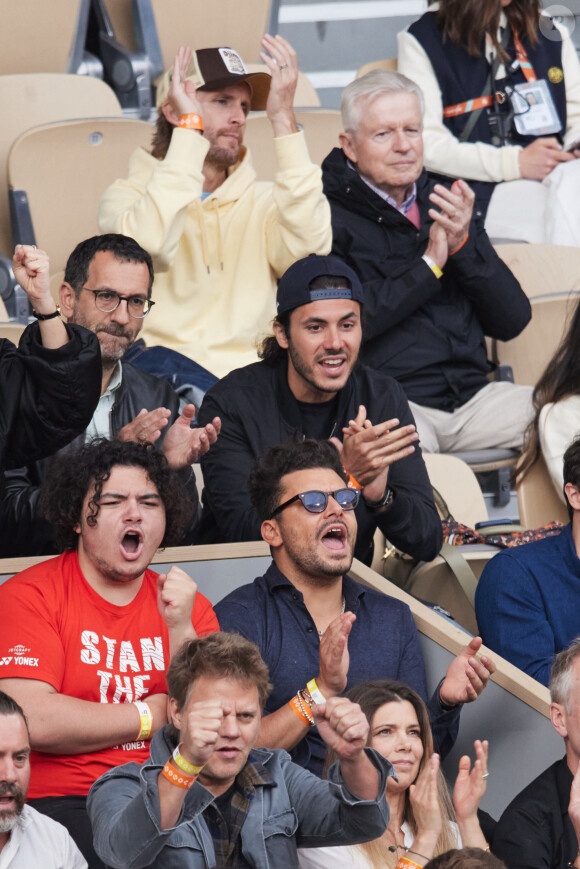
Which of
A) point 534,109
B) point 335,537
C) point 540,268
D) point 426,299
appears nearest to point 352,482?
point 335,537

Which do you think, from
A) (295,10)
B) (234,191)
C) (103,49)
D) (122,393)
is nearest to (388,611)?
(122,393)

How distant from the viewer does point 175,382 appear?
3561mm

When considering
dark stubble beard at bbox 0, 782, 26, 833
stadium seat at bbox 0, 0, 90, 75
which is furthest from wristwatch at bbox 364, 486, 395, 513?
stadium seat at bbox 0, 0, 90, 75

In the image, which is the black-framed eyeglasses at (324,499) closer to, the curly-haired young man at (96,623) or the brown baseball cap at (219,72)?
the curly-haired young man at (96,623)

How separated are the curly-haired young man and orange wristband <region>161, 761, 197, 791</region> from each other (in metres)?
0.33

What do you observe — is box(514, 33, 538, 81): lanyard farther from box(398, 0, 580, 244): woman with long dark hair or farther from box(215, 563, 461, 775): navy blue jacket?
box(215, 563, 461, 775): navy blue jacket

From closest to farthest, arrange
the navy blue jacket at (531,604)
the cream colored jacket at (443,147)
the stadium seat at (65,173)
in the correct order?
the navy blue jacket at (531,604)
the stadium seat at (65,173)
the cream colored jacket at (443,147)

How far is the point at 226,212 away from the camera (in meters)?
3.99

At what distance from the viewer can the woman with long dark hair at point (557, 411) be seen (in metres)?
3.60

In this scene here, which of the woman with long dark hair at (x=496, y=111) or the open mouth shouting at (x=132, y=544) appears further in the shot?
the woman with long dark hair at (x=496, y=111)

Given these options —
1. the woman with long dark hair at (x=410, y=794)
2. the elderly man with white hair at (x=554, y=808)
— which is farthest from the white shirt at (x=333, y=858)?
the elderly man with white hair at (x=554, y=808)

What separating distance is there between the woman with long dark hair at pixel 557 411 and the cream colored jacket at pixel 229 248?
0.73 metres

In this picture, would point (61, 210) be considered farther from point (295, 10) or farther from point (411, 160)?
point (295, 10)

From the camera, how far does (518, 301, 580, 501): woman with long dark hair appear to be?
3.60 m
